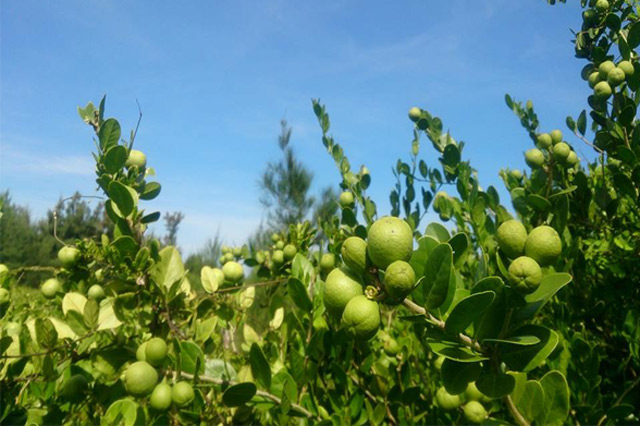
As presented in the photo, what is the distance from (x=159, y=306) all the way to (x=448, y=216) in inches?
46.0

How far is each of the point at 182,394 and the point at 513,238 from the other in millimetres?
886

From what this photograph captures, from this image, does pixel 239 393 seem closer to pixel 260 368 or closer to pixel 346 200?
pixel 260 368

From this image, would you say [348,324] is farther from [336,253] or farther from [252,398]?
[336,253]

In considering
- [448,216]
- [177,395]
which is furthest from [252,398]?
[448,216]

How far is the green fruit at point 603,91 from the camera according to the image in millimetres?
1479

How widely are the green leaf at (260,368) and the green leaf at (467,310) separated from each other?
58cm

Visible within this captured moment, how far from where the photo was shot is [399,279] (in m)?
0.72

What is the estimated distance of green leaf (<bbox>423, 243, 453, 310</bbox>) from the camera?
2.49 ft

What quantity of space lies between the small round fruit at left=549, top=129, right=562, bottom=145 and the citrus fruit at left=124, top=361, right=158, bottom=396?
1.55 m

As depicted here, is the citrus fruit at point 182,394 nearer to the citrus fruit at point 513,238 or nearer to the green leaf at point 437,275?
the green leaf at point 437,275

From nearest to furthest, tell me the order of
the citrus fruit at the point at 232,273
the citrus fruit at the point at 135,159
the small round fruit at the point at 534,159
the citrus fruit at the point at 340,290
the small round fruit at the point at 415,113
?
the citrus fruit at the point at 340,290
the citrus fruit at the point at 135,159
the small round fruit at the point at 534,159
the citrus fruit at the point at 232,273
the small round fruit at the point at 415,113

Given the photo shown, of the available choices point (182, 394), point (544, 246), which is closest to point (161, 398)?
point (182, 394)

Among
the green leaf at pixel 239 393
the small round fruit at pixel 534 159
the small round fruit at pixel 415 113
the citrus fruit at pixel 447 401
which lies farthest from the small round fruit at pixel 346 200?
the green leaf at pixel 239 393

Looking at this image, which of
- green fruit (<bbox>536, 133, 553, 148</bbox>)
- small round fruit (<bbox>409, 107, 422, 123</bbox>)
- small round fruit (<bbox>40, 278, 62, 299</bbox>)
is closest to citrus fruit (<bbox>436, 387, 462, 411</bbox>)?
green fruit (<bbox>536, 133, 553, 148</bbox>)
